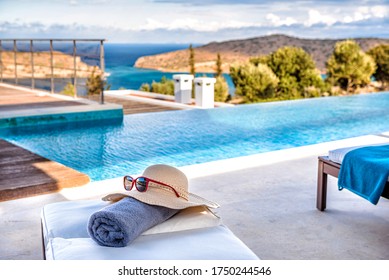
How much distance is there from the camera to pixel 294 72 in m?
16.4

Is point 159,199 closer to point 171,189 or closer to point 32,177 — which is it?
point 171,189

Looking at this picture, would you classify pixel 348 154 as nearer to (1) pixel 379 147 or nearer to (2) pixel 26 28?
(1) pixel 379 147

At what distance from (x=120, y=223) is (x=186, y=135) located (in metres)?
5.31

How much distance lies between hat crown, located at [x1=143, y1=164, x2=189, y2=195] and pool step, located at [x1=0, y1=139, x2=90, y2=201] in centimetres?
190

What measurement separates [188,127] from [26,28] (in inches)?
897

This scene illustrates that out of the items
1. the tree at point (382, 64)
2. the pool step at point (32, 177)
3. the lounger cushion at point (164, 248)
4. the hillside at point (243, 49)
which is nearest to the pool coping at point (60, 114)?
the pool step at point (32, 177)

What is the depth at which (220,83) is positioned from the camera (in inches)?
623

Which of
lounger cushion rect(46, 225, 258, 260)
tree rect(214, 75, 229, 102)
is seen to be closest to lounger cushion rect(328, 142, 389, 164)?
lounger cushion rect(46, 225, 258, 260)

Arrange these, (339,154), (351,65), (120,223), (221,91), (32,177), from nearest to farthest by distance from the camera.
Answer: (120,223) → (339,154) → (32,177) → (351,65) → (221,91)

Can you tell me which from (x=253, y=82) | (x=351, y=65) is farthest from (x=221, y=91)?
(x=351, y=65)

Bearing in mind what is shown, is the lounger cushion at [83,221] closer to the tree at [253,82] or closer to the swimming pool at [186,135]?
the swimming pool at [186,135]

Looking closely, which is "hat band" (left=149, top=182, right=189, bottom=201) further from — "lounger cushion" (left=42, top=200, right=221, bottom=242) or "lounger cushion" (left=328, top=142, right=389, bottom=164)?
"lounger cushion" (left=328, top=142, right=389, bottom=164)

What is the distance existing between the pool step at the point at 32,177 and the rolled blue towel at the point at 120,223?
1957 millimetres

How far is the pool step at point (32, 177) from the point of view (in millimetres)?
3635
